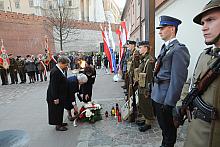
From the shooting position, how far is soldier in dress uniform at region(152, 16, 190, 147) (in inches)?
114

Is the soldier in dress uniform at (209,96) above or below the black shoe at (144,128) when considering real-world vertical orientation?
above

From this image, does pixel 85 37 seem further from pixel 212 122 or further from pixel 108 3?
pixel 212 122

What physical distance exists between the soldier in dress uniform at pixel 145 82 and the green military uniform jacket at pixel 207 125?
245 centimetres

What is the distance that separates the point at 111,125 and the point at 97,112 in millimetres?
630

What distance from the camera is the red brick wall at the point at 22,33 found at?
2617 cm

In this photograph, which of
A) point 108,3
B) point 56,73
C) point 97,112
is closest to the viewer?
point 56,73

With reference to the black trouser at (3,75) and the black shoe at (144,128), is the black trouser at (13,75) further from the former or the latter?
the black shoe at (144,128)

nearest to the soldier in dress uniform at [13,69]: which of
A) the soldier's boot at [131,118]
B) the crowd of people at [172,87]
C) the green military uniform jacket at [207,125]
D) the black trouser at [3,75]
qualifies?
the black trouser at [3,75]

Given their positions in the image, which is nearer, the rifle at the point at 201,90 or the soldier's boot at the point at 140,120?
the rifle at the point at 201,90

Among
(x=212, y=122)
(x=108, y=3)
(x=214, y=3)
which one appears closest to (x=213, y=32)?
(x=214, y=3)

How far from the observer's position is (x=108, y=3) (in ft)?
221

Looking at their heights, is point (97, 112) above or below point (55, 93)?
below

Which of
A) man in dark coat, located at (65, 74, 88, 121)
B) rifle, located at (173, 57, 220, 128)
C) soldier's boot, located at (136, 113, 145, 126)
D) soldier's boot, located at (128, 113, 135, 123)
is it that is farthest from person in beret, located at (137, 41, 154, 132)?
rifle, located at (173, 57, 220, 128)

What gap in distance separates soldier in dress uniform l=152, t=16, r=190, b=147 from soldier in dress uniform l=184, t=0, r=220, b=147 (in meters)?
1.22
